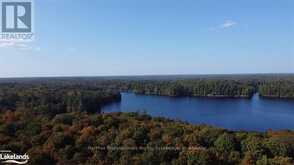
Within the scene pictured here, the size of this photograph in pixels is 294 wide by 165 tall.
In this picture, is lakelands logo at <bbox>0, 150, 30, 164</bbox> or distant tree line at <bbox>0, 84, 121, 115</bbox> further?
distant tree line at <bbox>0, 84, 121, 115</bbox>

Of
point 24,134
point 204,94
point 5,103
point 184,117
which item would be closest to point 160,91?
point 204,94

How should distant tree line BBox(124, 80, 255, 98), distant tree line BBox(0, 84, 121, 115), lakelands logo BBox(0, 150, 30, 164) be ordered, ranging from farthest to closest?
distant tree line BBox(124, 80, 255, 98) → distant tree line BBox(0, 84, 121, 115) → lakelands logo BBox(0, 150, 30, 164)

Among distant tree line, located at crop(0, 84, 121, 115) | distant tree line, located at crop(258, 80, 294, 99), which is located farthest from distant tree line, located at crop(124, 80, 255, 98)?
distant tree line, located at crop(0, 84, 121, 115)

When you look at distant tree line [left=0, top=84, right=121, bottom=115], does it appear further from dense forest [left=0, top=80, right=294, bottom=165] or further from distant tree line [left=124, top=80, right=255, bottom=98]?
distant tree line [left=124, top=80, right=255, bottom=98]

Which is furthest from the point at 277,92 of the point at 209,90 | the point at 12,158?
the point at 12,158

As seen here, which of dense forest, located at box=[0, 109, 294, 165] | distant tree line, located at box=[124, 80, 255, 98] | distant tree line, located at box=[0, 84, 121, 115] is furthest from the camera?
distant tree line, located at box=[124, 80, 255, 98]

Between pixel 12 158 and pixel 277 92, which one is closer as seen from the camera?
pixel 12 158

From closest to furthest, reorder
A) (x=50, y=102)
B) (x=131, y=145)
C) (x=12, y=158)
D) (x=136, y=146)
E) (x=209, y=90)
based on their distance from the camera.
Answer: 1. (x=12, y=158)
2. (x=131, y=145)
3. (x=136, y=146)
4. (x=50, y=102)
5. (x=209, y=90)

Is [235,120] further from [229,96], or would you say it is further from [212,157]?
[229,96]

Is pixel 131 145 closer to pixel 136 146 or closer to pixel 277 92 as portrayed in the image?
pixel 136 146
